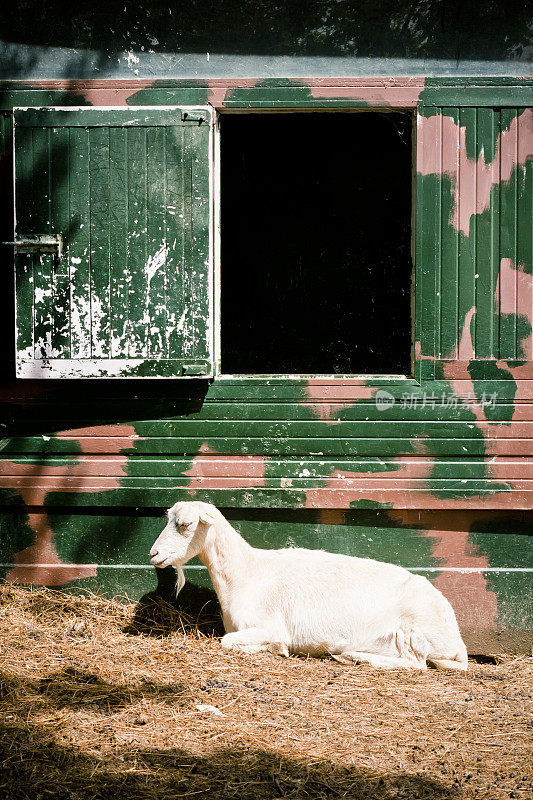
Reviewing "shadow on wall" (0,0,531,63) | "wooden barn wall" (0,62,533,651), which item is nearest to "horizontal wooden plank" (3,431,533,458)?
"wooden barn wall" (0,62,533,651)

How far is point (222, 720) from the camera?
3.07 m

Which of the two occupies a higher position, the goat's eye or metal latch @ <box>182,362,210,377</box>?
metal latch @ <box>182,362,210,377</box>

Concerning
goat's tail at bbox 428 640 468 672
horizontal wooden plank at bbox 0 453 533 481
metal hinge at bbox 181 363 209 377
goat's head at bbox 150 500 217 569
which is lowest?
goat's tail at bbox 428 640 468 672

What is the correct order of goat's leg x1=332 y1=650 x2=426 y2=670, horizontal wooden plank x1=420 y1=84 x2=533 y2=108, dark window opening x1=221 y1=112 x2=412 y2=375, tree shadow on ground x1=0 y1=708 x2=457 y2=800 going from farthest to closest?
1. dark window opening x1=221 y1=112 x2=412 y2=375
2. horizontal wooden plank x1=420 y1=84 x2=533 y2=108
3. goat's leg x1=332 y1=650 x2=426 y2=670
4. tree shadow on ground x1=0 y1=708 x2=457 y2=800

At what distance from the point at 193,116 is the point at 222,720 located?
310 centimetres

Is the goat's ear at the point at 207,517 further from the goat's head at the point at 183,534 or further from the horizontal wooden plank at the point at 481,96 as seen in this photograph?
the horizontal wooden plank at the point at 481,96

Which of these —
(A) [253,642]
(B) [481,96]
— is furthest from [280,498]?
(B) [481,96]

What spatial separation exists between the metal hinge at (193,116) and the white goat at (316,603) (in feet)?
6.99

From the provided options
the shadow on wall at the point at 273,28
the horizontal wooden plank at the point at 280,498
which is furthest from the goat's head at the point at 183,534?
the shadow on wall at the point at 273,28

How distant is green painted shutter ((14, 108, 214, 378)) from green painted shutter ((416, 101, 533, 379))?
4.18 ft

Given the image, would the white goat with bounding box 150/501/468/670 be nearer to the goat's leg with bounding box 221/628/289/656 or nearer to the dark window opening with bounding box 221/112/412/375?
the goat's leg with bounding box 221/628/289/656

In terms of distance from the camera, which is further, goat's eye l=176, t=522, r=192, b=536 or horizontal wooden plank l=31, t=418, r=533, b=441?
horizontal wooden plank l=31, t=418, r=533, b=441

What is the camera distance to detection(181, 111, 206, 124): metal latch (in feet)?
13.1

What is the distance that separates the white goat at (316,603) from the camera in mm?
3752
